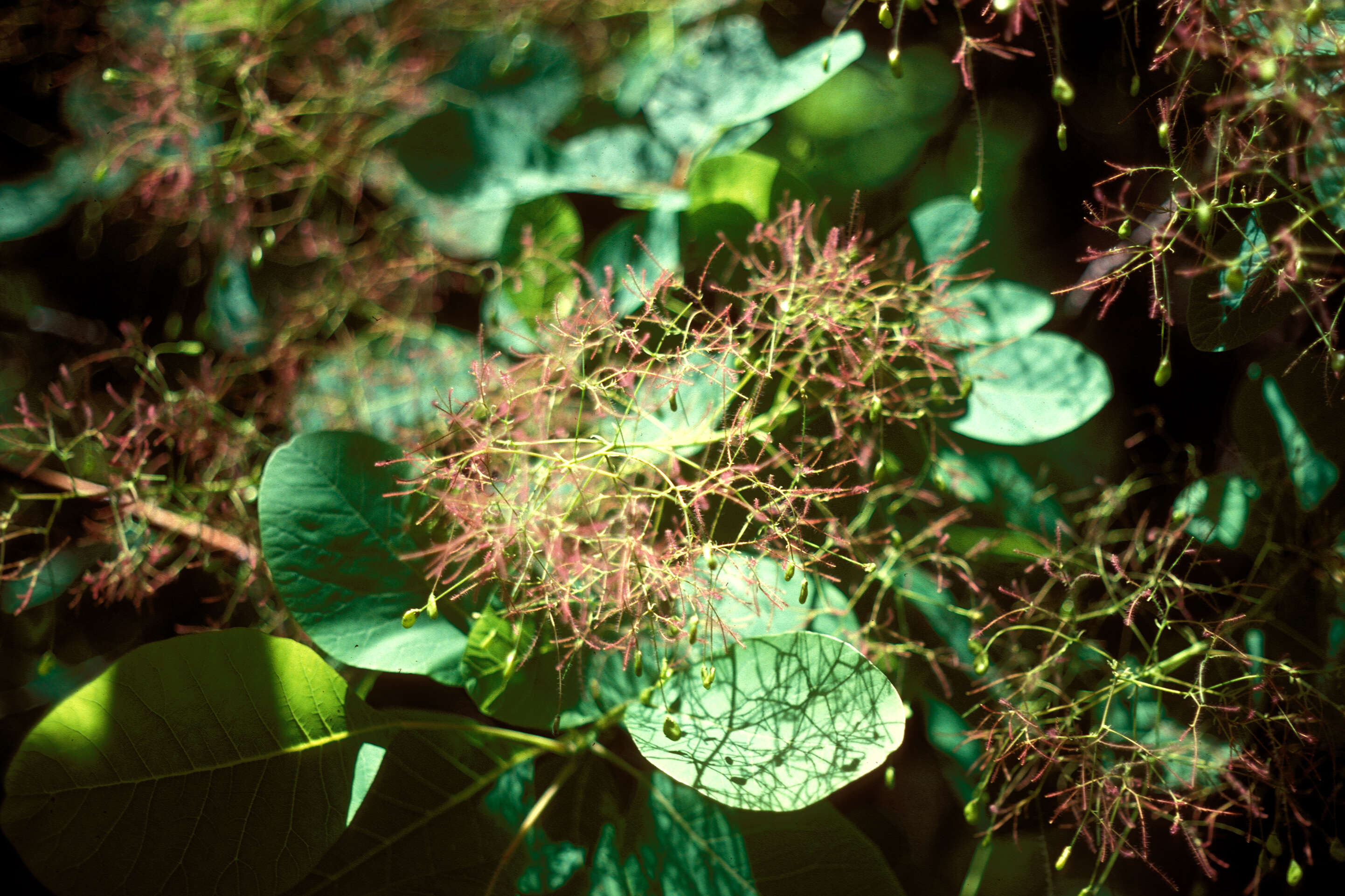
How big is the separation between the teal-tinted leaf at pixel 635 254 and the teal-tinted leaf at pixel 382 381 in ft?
0.57

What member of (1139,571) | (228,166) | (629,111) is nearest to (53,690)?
(228,166)

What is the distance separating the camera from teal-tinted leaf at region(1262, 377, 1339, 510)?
26.1 inches

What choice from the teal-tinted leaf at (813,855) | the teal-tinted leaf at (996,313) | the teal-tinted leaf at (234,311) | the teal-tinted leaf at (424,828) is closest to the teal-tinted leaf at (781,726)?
the teal-tinted leaf at (813,855)

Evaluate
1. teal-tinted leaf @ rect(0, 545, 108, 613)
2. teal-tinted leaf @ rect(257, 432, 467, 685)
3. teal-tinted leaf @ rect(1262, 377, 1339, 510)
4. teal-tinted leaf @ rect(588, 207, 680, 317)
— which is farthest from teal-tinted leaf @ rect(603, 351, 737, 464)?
teal-tinted leaf @ rect(0, 545, 108, 613)

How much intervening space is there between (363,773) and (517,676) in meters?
0.15

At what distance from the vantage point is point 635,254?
77cm

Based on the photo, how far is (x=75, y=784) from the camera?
0.62 meters

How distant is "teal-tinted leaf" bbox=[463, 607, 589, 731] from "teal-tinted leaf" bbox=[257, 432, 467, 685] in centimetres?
4

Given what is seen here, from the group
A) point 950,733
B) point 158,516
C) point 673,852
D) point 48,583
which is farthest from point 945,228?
point 48,583

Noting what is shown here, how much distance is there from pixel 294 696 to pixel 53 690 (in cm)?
44

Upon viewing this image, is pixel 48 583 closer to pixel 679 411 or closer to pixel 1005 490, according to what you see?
pixel 679 411

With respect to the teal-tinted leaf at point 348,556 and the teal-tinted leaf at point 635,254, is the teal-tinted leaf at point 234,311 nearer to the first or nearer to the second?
the teal-tinted leaf at point 348,556

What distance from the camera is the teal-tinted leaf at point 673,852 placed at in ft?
2.20

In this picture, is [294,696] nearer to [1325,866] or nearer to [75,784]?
[75,784]
